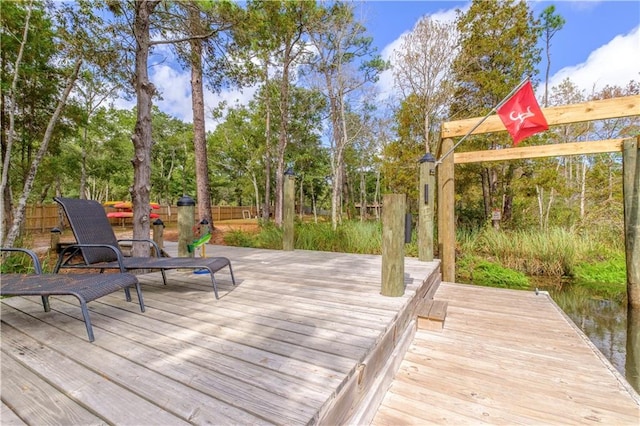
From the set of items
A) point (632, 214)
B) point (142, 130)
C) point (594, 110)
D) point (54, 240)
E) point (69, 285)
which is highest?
point (594, 110)

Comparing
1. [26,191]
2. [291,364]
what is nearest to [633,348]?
[291,364]

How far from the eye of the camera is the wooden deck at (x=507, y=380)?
4.89 ft

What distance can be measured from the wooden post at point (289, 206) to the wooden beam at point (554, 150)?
2.65 metres

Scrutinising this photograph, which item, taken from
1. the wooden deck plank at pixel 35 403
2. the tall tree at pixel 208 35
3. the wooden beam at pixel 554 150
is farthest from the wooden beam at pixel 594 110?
the wooden deck plank at pixel 35 403

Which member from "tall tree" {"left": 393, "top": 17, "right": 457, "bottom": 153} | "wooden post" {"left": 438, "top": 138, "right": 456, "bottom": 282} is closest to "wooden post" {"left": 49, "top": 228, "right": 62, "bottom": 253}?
"wooden post" {"left": 438, "top": 138, "right": 456, "bottom": 282}

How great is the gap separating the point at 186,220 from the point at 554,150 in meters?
4.82

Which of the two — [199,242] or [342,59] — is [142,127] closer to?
[199,242]

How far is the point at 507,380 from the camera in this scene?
179 centimetres

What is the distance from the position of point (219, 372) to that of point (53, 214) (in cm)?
1585

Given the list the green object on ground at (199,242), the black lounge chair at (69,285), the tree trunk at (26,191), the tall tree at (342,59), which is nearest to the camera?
the black lounge chair at (69,285)

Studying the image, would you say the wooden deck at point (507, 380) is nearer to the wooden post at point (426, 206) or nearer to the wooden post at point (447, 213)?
the wooden post at point (426, 206)

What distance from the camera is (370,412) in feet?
4.73

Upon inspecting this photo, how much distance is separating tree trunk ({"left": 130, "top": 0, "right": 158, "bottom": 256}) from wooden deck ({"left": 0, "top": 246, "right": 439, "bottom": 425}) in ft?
4.31

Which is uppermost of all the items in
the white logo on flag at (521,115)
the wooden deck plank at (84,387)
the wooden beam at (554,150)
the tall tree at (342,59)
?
the tall tree at (342,59)
